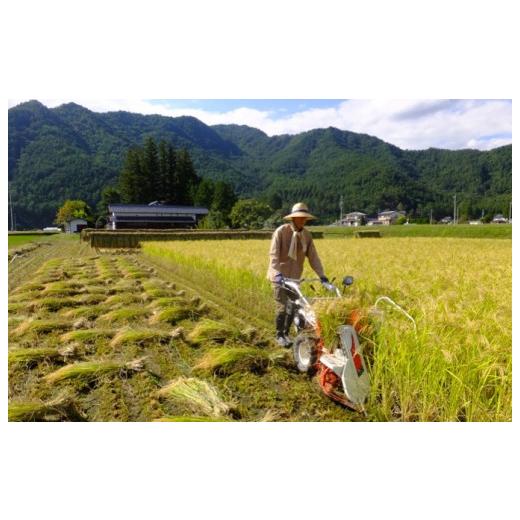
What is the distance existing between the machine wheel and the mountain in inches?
277

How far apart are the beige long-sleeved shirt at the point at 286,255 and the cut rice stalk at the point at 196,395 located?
1163mm

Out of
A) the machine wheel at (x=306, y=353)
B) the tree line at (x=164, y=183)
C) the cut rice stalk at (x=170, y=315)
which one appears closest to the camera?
the machine wheel at (x=306, y=353)

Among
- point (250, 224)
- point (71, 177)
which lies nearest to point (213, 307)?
point (71, 177)

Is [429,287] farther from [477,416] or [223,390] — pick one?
[223,390]

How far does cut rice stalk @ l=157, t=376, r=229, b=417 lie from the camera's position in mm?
2777

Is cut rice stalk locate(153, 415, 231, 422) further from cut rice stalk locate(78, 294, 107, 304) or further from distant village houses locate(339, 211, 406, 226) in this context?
distant village houses locate(339, 211, 406, 226)

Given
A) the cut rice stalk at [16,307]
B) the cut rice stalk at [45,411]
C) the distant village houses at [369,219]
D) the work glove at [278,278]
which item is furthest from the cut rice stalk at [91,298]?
the distant village houses at [369,219]

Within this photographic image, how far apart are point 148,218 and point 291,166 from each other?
486 inches

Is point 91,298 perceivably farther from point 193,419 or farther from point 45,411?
point 193,419

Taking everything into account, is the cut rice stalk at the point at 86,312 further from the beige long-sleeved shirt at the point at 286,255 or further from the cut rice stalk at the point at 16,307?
the beige long-sleeved shirt at the point at 286,255

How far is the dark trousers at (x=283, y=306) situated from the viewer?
377cm

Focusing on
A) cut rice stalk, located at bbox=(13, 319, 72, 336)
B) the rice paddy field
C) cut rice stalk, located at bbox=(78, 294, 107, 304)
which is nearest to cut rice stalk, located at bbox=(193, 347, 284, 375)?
the rice paddy field

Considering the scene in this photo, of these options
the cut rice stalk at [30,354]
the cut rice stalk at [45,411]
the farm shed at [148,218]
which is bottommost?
the cut rice stalk at [45,411]

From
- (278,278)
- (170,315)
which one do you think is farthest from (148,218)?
(278,278)
